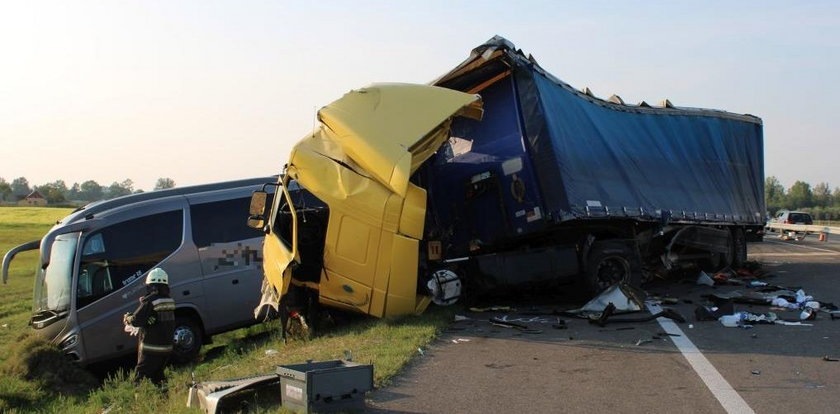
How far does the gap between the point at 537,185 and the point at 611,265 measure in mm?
2086

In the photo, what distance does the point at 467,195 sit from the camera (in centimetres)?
1020

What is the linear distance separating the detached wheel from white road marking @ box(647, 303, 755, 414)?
6.58 meters

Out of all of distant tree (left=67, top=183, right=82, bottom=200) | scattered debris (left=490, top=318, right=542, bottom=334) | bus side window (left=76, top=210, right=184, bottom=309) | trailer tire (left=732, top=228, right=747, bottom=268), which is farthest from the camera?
distant tree (left=67, top=183, right=82, bottom=200)

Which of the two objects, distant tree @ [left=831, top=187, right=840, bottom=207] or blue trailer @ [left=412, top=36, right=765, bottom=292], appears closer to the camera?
blue trailer @ [left=412, top=36, right=765, bottom=292]

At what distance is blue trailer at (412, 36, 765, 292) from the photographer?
976 cm

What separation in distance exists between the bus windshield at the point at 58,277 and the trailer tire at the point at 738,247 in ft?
41.2

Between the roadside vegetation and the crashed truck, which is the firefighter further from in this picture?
the roadside vegetation

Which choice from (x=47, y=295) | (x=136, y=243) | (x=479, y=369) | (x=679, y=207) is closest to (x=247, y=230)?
(x=136, y=243)

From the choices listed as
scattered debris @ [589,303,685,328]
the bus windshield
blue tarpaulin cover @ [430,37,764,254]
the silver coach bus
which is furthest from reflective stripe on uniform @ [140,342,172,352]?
scattered debris @ [589,303,685,328]

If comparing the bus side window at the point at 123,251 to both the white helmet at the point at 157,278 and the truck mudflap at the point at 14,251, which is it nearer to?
the truck mudflap at the point at 14,251

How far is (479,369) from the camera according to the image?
6613 mm

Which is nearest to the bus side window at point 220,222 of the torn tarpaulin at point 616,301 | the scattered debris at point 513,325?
the scattered debris at point 513,325

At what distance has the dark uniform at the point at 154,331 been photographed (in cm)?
790

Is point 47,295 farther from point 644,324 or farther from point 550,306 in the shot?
point 644,324
